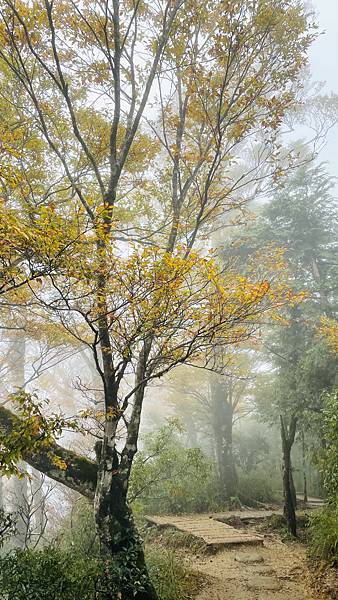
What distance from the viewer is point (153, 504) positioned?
10.9 metres

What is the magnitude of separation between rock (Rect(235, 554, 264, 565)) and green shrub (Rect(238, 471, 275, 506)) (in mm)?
5675

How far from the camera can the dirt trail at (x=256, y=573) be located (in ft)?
16.6

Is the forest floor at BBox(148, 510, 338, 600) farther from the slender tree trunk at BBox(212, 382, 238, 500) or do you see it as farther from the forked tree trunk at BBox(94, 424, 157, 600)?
the slender tree trunk at BBox(212, 382, 238, 500)

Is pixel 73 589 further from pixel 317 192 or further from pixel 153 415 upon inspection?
pixel 153 415

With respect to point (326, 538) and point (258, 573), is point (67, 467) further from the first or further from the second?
point (326, 538)

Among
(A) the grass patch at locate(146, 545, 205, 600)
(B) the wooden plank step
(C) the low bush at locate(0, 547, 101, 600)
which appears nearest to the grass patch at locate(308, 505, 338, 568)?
(B) the wooden plank step

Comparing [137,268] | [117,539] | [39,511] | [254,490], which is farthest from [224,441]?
[137,268]

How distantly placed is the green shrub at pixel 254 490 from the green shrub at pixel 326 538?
600 centimetres

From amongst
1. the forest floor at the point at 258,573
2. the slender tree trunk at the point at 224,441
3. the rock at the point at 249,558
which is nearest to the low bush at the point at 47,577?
the forest floor at the point at 258,573

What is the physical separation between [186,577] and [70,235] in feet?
16.3

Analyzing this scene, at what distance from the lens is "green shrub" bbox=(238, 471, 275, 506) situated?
11848 millimetres

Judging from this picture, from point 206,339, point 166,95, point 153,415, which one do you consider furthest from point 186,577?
point 153,415

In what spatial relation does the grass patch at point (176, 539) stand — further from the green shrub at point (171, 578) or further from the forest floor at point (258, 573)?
the green shrub at point (171, 578)

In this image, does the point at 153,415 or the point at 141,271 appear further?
the point at 153,415
